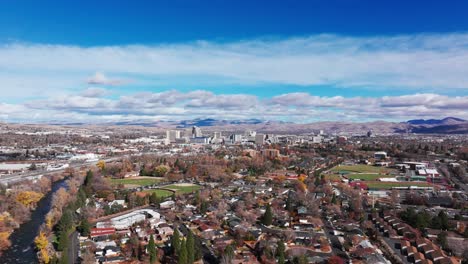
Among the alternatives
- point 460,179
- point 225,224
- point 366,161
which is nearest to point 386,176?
point 460,179

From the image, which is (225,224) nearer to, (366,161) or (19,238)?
(19,238)

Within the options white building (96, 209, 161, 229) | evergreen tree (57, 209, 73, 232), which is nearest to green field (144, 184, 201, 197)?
white building (96, 209, 161, 229)

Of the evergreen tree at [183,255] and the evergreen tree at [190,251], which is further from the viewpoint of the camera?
the evergreen tree at [190,251]

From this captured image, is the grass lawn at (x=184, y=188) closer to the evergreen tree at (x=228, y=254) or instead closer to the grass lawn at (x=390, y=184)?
the grass lawn at (x=390, y=184)

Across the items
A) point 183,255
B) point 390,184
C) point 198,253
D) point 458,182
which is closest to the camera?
point 183,255

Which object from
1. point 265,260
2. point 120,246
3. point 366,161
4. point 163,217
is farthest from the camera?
point 366,161

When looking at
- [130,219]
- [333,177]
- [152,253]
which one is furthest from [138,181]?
[152,253]

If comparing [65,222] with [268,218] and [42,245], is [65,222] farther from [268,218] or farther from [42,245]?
[268,218]

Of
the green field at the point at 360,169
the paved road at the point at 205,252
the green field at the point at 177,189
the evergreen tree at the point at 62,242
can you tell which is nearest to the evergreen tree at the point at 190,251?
the paved road at the point at 205,252
